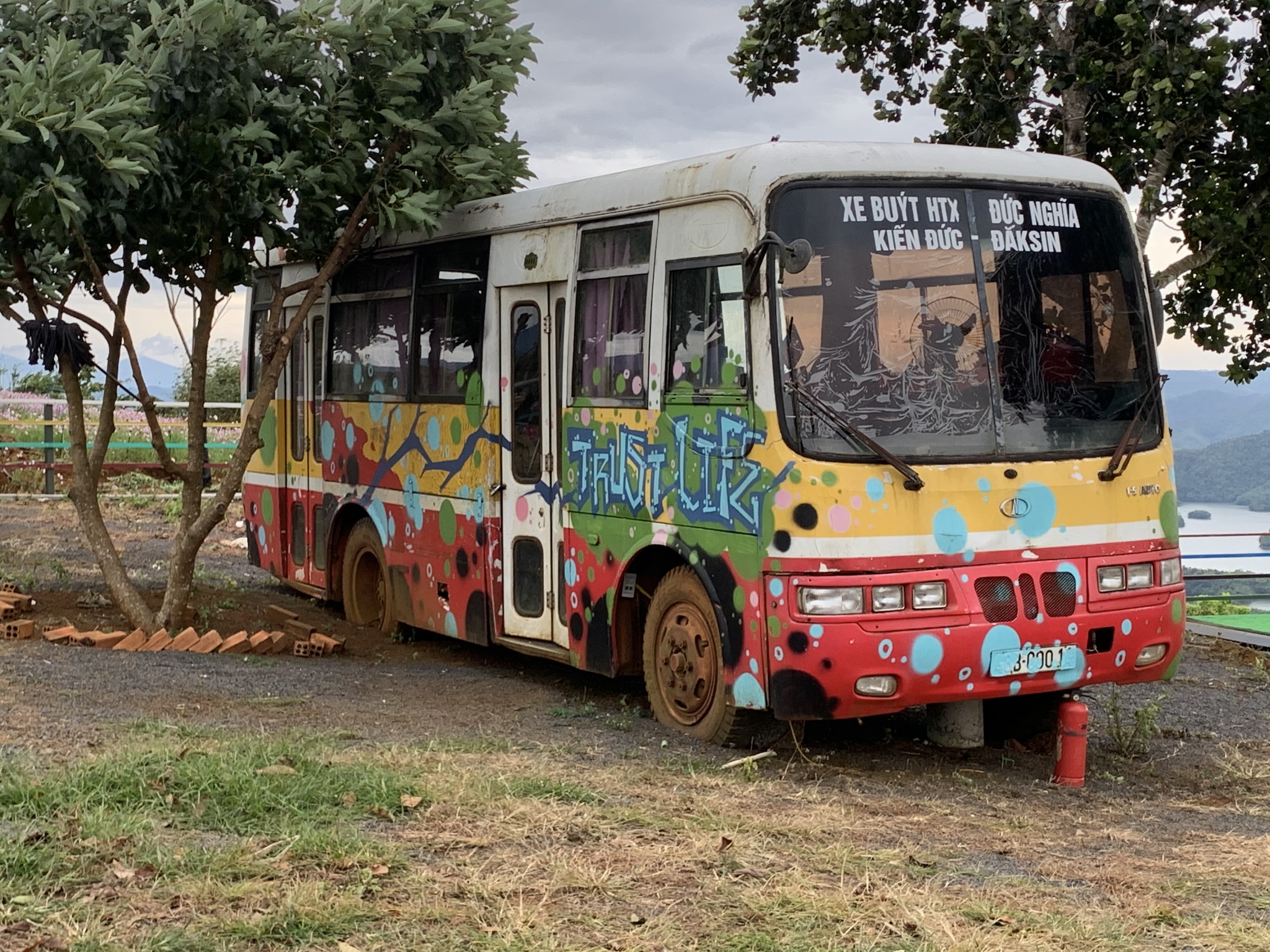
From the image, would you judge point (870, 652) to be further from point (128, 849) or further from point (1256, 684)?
point (1256, 684)

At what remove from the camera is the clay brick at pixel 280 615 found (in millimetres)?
12938

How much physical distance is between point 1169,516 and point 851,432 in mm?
1962

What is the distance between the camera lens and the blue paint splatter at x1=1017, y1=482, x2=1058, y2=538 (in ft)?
25.8

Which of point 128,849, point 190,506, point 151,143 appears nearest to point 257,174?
point 151,143

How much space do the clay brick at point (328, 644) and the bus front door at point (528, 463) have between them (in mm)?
1819

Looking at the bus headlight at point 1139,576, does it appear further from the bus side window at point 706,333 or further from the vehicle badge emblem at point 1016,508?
the bus side window at point 706,333

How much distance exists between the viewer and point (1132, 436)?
8211 mm

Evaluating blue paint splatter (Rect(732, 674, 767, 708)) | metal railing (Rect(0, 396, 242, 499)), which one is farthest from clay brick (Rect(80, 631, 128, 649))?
metal railing (Rect(0, 396, 242, 499))

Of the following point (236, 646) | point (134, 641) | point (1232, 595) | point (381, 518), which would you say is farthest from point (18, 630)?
point (1232, 595)

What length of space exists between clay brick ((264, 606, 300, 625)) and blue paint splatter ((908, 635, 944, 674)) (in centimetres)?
655

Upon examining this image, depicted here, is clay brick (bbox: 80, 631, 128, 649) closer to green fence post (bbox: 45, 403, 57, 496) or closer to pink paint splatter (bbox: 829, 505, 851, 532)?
pink paint splatter (bbox: 829, 505, 851, 532)

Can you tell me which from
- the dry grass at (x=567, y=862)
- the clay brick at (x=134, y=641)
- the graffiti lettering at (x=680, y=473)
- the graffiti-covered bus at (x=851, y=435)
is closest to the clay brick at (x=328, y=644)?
the clay brick at (x=134, y=641)

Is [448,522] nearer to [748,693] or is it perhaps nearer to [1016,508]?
[748,693]

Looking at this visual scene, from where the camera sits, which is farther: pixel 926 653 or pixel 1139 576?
pixel 1139 576
